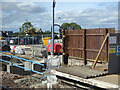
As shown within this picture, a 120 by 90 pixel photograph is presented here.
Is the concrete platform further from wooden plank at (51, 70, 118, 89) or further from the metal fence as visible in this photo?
the metal fence

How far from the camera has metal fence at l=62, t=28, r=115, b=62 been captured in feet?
29.1

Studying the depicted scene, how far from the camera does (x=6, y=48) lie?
19.3 m

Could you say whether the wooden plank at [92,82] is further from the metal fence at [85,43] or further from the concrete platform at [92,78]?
the metal fence at [85,43]

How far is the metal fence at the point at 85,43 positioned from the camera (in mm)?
8883

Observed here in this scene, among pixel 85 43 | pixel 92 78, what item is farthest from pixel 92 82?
pixel 85 43

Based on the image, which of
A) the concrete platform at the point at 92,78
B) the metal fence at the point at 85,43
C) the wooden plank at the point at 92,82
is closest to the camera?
the wooden plank at the point at 92,82

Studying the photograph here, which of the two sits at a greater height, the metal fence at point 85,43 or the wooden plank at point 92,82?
the metal fence at point 85,43

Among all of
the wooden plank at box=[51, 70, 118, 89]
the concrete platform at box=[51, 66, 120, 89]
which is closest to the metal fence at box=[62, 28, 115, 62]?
the concrete platform at box=[51, 66, 120, 89]

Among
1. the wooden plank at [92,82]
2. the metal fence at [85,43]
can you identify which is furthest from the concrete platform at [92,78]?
the metal fence at [85,43]

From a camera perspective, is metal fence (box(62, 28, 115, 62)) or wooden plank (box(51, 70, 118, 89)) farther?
metal fence (box(62, 28, 115, 62))

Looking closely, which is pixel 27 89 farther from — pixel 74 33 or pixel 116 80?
pixel 74 33

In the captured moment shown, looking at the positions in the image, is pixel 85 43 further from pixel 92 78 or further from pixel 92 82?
pixel 92 82

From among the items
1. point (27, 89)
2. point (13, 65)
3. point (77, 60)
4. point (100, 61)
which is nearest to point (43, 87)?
point (27, 89)

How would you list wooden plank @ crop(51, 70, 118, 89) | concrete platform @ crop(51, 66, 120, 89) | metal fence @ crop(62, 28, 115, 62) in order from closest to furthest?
1. wooden plank @ crop(51, 70, 118, 89)
2. concrete platform @ crop(51, 66, 120, 89)
3. metal fence @ crop(62, 28, 115, 62)
